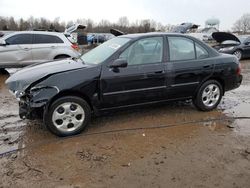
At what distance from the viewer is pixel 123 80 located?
548 cm

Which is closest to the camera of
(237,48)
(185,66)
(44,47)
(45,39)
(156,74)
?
(156,74)

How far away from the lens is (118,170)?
4098mm

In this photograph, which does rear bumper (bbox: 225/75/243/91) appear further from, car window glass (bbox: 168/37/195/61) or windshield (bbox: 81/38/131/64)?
windshield (bbox: 81/38/131/64)

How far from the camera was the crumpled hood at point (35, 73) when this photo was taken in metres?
5.08

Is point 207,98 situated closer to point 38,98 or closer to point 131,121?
point 131,121

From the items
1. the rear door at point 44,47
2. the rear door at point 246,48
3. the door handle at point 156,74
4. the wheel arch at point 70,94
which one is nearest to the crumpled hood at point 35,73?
the wheel arch at point 70,94

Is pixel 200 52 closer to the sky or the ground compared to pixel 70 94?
closer to the sky

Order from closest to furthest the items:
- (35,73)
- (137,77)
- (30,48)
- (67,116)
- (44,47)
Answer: (67,116), (35,73), (137,77), (30,48), (44,47)

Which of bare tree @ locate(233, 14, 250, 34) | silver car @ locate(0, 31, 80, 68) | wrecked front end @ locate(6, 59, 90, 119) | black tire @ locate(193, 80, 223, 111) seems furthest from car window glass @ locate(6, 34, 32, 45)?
bare tree @ locate(233, 14, 250, 34)

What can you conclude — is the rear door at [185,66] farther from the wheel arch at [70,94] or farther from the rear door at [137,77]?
the wheel arch at [70,94]

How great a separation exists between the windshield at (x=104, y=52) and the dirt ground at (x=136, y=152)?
1.16 m

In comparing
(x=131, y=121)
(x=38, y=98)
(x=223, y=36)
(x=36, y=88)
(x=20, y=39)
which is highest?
(x=223, y=36)

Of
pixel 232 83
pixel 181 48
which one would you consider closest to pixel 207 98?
pixel 232 83

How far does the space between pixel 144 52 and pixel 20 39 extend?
704 centimetres
